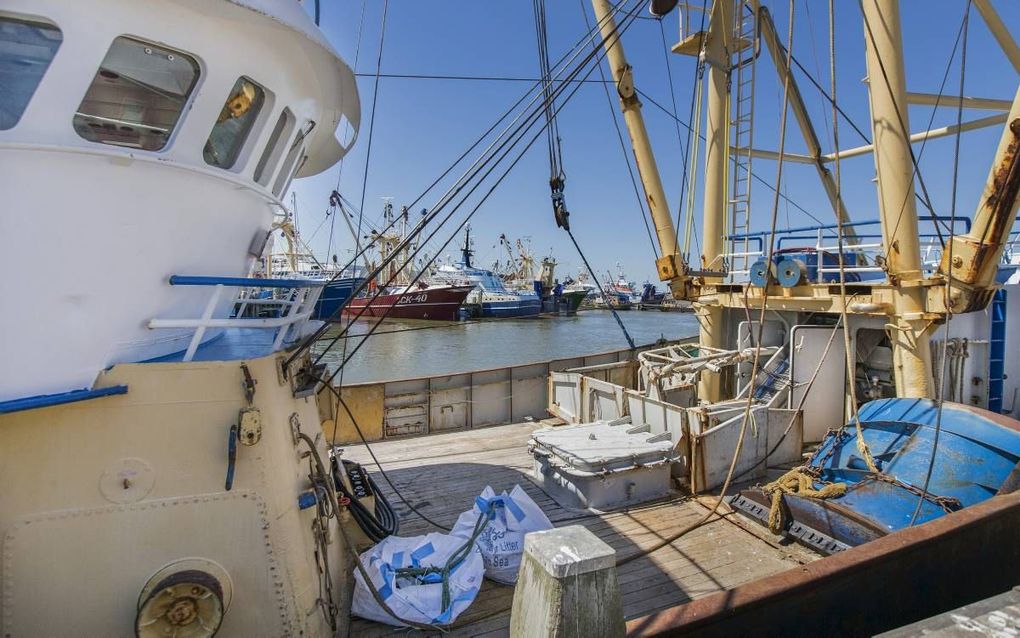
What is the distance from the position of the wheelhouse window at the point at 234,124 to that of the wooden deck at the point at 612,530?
11.5ft

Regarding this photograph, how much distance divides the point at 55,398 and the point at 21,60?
174 centimetres

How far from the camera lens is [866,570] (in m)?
3.31

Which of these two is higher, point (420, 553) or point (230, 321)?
point (230, 321)

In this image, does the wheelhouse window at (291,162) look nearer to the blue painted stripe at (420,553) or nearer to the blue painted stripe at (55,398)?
the blue painted stripe at (55,398)

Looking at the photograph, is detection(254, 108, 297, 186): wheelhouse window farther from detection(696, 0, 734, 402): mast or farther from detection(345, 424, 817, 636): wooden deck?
detection(696, 0, 734, 402): mast

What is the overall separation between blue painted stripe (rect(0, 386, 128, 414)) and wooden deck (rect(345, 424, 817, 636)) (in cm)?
240

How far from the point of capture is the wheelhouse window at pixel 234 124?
3.33m

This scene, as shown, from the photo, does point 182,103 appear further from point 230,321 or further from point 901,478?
point 901,478

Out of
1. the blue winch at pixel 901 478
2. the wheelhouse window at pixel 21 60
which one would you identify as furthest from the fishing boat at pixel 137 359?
the blue winch at pixel 901 478

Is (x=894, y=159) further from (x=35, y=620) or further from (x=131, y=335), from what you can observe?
(x=35, y=620)

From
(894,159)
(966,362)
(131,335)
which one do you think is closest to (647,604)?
(131,335)

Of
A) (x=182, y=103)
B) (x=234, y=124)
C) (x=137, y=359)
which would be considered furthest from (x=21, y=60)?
(x=137, y=359)

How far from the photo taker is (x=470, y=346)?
35.4 m

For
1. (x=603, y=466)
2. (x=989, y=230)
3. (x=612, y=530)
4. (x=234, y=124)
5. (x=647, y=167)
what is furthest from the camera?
(x=647, y=167)
